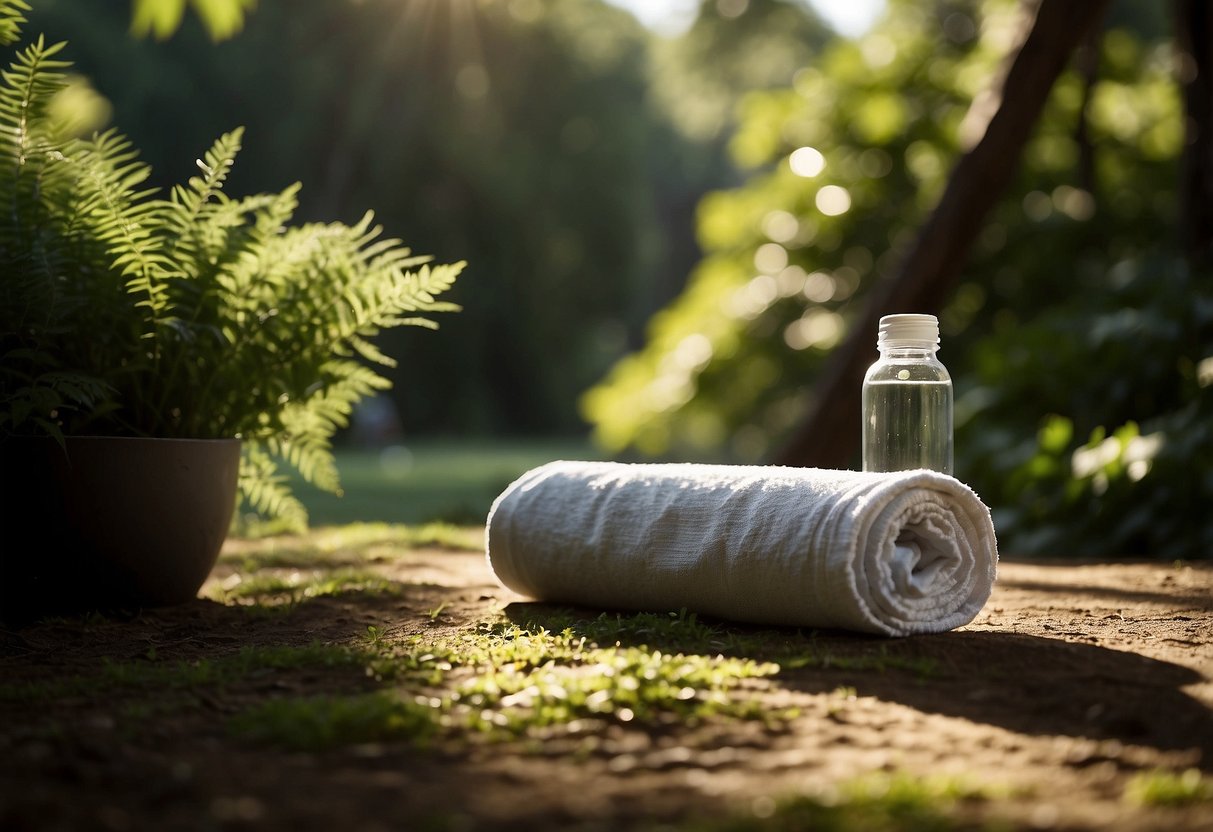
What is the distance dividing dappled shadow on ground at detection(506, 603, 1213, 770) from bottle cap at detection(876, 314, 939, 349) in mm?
748

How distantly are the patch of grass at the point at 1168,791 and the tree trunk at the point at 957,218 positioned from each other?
4411mm

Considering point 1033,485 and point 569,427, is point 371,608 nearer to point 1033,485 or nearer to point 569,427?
point 1033,485

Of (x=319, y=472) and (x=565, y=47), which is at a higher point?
(x=565, y=47)

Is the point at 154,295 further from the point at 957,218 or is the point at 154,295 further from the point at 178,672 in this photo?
the point at 957,218

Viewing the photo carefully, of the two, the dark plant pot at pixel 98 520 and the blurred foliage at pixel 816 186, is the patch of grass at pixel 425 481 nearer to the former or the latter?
the blurred foliage at pixel 816 186

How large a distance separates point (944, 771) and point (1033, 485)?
388cm

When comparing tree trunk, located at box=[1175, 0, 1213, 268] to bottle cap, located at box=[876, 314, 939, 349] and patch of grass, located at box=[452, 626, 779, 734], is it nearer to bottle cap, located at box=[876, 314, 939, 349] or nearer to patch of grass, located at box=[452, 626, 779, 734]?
bottle cap, located at box=[876, 314, 939, 349]

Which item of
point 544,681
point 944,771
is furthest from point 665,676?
point 944,771

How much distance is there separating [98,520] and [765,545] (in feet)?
5.46

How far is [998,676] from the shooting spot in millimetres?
2230

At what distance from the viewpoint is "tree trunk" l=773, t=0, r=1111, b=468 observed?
19.5 feet

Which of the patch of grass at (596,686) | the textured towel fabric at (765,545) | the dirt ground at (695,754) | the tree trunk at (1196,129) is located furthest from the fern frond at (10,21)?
the tree trunk at (1196,129)

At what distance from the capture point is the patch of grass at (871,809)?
55.6 inches

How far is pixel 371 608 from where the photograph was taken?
3.13 metres
